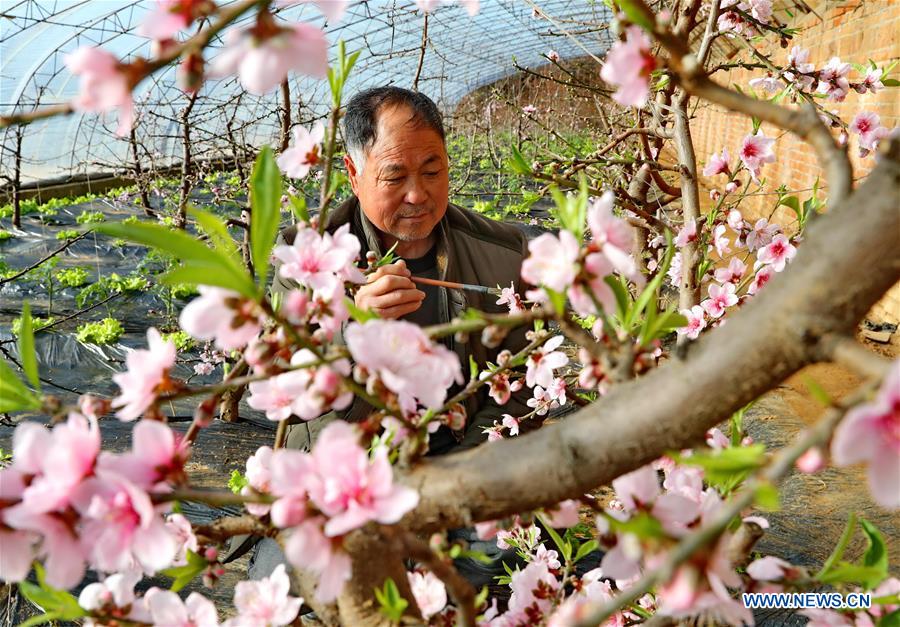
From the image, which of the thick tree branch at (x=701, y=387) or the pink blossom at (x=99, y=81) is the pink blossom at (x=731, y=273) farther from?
the pink blossom at (x=99, y=81)

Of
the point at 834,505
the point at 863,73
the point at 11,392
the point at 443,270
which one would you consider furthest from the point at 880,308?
the point at 11,392

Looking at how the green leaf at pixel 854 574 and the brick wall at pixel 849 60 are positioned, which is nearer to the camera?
the green leaf at pixel 854 574

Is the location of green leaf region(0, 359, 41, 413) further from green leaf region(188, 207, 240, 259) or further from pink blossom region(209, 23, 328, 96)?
pink blossom region(209, 23, 328, 96)

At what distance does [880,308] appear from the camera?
4.45 m

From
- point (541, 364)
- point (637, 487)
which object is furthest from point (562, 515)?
point (541, 364)

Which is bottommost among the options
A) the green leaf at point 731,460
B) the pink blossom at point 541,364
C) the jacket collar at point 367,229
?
the jacket collar at point 367,229

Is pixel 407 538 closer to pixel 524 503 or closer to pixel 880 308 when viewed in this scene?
pixel 524 503

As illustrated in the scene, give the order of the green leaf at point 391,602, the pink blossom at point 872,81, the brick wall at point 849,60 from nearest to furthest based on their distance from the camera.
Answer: the green leaf at point 391,602, the pink blossom at point 872,81, the brick wall at point 849,60

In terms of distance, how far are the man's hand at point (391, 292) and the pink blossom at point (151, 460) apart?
0.83 m

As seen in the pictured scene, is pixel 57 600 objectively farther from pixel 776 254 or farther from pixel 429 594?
pixel 776 254

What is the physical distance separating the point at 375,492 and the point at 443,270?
5.68ft

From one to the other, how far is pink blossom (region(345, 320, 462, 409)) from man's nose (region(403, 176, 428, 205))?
149 centimetres

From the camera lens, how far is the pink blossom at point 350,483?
1.51 feet

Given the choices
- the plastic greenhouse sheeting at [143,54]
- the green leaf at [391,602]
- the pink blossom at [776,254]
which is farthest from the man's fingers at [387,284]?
the plastic greenhouse sheeting at [143,54]
